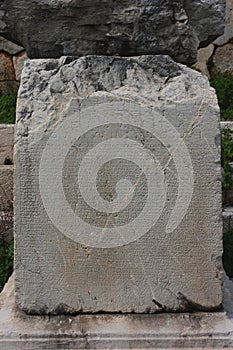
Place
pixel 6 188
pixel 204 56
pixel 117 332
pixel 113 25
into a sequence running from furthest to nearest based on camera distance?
1. pixel 204 56
2. pixel 6 188
3. pixel 113 25
4. pixel 117 332

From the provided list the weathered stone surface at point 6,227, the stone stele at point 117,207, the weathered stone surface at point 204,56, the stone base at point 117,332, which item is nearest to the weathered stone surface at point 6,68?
the weathered stone surface at point 204,56

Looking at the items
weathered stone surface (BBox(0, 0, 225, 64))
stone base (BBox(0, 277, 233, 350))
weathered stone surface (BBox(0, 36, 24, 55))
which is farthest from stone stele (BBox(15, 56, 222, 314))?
weathered stone surface (BBox(0, 36, 24, 55))

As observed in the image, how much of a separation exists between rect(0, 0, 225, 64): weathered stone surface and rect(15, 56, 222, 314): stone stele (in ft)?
0.72

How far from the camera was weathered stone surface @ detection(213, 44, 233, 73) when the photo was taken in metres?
5.27

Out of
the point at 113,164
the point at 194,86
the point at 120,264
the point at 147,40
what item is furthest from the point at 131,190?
the point at 147,40

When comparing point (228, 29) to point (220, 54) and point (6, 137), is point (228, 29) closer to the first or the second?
point (220, 54)

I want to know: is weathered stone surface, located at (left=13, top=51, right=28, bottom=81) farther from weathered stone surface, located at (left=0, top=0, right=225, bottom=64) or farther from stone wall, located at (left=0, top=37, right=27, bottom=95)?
weathered stone surface, located at (left=0, top=0, right=225, bottom=64)

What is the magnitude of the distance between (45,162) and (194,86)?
519mm

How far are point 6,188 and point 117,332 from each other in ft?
7.39

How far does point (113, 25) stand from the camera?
1.82 meters

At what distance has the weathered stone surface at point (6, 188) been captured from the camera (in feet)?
12.2

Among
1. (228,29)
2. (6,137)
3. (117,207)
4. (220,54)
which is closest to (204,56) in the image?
(220,54)

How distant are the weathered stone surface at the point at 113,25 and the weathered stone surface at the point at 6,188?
1905mm

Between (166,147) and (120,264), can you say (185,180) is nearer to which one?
(166,147)
